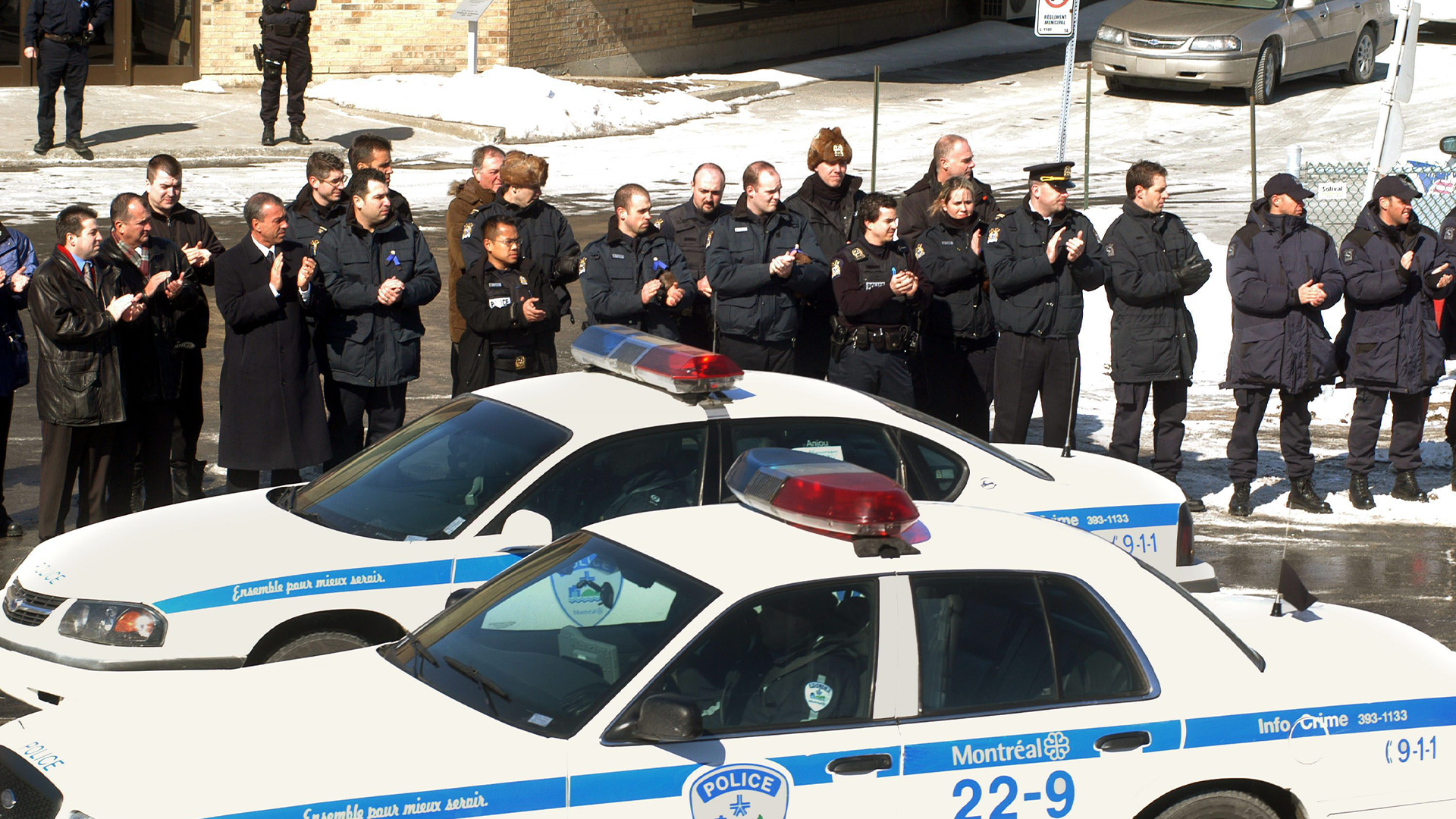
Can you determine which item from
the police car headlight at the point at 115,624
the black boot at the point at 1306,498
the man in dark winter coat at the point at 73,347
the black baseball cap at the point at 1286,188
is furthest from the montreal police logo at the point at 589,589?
the black boot at the point at 1306,498

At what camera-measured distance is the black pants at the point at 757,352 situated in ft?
30.3

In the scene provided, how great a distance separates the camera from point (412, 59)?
24516 millimetres

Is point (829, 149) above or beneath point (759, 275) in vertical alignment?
above

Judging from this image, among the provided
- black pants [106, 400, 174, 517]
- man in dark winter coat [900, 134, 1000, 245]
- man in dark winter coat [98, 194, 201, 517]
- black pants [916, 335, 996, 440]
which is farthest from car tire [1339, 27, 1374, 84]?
black pants [106, 400, 174, 517]

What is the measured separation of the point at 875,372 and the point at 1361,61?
20.8 m

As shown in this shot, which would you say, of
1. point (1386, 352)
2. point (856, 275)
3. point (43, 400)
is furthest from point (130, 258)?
point (1386, 352)

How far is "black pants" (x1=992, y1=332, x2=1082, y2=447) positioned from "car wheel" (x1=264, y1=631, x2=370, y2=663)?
4.73 meters

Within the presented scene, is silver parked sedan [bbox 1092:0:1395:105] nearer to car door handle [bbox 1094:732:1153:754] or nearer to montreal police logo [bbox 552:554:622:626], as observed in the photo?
car door handle [bbox 1094:732:1153:754]

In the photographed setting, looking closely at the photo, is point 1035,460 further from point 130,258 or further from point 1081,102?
point 1081,102

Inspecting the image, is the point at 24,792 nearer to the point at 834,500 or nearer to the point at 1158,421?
the point at 834,500

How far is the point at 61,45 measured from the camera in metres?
18.1

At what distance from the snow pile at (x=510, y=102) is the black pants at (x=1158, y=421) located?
13.8m

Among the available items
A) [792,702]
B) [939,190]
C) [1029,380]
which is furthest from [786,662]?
[939,190]

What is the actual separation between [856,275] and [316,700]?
16.5 ft
